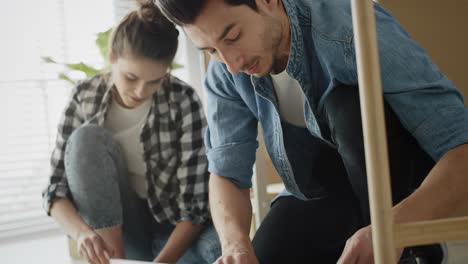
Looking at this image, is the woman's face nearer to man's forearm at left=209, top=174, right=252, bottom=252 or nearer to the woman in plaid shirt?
the woman in plaid shirt

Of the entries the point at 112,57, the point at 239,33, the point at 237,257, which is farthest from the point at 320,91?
the point at 112,57

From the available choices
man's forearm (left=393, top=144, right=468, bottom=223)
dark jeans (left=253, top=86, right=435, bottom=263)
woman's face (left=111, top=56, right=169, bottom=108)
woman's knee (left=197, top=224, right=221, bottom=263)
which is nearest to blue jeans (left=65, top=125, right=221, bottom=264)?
woman's knee (left=197, top=224, right=221, bottom=263)

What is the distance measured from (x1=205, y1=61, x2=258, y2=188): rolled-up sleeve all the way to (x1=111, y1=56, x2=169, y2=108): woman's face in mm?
301

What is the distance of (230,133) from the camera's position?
93 centimetres

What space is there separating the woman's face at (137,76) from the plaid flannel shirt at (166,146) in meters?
0.06

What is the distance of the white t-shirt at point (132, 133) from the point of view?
1.32m

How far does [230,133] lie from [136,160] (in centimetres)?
46

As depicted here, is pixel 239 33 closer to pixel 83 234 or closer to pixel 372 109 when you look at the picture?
pixel 372 109

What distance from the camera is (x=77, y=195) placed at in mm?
1197

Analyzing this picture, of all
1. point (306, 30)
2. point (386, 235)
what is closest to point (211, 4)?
point (306, 30)

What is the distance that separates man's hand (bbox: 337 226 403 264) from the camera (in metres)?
0.60

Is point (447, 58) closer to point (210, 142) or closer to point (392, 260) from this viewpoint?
point (210, 142)

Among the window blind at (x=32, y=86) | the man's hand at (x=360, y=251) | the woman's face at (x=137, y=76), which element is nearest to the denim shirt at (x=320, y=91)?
the man's hand at (x=360, y=251)

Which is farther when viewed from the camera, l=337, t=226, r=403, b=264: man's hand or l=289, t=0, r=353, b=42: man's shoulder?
l=289, t=0, r=353, b=42: man's shoulder
